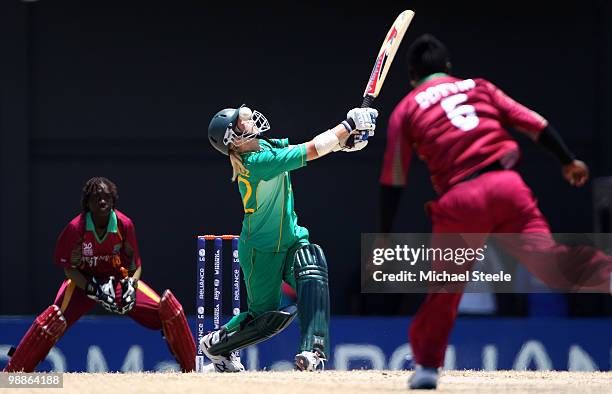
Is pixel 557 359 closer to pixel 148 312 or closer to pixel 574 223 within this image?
pixel 574 223

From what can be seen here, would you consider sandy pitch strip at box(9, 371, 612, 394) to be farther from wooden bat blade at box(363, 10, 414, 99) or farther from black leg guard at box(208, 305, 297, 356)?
wooden bat blade at box(363, 10, 414, 99)

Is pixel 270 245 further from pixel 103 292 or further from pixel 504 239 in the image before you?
pixel 504 239

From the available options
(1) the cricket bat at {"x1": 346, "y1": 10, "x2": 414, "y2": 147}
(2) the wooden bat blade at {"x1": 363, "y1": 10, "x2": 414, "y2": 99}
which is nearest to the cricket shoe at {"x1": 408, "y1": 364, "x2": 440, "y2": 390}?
(1) the cricket bat at {"x1": 346, "y1": 10, "x2": 414, "y2": 147}

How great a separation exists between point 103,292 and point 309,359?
5.80 ft

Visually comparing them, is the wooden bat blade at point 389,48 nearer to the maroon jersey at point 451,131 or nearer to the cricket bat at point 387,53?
the cricket bat at point 387,53

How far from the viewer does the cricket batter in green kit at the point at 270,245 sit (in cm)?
729

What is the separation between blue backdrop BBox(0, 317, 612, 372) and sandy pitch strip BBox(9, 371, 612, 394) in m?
2.23

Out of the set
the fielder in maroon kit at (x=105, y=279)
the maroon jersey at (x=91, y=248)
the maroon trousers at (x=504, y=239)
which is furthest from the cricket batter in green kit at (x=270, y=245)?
the maroon trousers at (x=504, y=239)

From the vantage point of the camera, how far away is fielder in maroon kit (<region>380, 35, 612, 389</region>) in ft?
19.1

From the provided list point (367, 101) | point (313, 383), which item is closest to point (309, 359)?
point (313, 383)

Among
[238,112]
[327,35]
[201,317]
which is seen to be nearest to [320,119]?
[327,35]

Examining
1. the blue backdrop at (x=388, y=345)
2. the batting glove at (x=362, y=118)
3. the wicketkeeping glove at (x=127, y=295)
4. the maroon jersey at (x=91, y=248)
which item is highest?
the batting glove at (x=362, y=118)

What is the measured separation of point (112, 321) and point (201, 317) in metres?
1.64

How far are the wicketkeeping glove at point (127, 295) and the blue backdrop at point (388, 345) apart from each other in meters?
1.56
